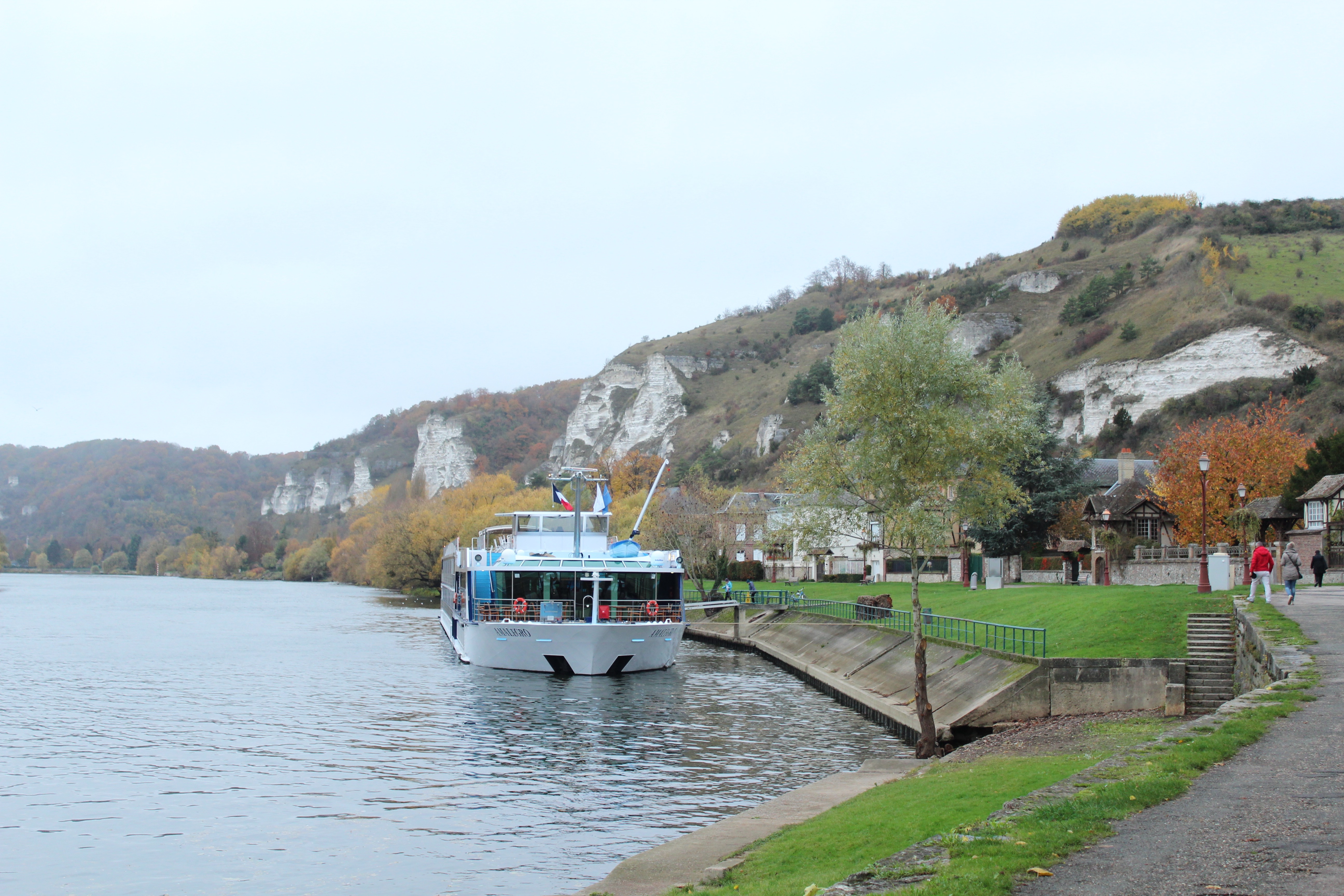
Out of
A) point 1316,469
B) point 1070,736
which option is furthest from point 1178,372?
point 1070,736

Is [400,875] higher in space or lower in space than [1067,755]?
lower

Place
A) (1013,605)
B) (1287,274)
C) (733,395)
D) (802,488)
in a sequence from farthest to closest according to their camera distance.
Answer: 1. (733,395)
2. (1287,274)
3. (1013,605)
4. (802,488)

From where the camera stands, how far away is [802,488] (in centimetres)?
2405

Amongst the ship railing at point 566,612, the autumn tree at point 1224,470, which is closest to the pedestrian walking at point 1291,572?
the ship railing at point 566,612

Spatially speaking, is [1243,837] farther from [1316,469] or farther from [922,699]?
[1316,469]

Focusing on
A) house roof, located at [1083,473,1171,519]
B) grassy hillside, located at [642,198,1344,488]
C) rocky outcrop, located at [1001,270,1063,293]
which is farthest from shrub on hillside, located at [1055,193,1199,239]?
house roof, located at [1083,473,1171,519]

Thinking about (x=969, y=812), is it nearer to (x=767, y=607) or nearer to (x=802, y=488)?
(x=802, y=488)

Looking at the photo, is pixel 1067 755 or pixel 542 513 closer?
pixel 1067 755

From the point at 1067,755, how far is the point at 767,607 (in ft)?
142

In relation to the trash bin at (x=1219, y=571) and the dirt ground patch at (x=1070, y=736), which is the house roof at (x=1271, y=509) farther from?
the dirt ground patch at (x=1070, y=736)

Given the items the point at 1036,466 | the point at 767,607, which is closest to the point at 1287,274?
the point at 1036,466

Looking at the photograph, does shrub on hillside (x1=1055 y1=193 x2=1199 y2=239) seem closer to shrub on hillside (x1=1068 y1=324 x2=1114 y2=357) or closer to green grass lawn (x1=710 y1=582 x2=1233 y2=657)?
shrub on hillside (x1=1068 y1=324 x2=1114 y2=357)

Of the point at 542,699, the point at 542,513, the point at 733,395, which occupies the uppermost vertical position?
the point at 733,395

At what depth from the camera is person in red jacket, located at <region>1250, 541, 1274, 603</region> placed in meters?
31.4
